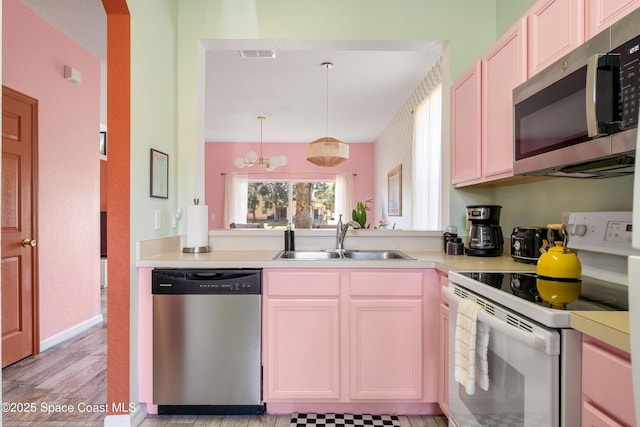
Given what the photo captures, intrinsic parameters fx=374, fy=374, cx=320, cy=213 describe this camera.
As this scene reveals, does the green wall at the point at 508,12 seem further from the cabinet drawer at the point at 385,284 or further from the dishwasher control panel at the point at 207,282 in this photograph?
the dishwasher control panel at the point at 207,282

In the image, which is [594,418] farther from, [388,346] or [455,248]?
[455,248]

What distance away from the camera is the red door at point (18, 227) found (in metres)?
2.56

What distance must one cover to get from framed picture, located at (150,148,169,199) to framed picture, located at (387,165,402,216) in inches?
153

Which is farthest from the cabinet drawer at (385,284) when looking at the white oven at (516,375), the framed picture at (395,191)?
the framed picture at (395,191)

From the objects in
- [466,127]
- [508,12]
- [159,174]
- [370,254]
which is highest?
[508,12]

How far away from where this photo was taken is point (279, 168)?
7.81m

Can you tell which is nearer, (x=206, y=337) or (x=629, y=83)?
(x=629, y=83)

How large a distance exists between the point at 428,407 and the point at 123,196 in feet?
6.36

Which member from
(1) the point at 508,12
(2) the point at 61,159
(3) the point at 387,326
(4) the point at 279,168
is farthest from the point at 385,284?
(4) the point at 279,168

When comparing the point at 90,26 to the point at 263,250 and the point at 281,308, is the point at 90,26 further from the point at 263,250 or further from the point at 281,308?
the point at 281,308

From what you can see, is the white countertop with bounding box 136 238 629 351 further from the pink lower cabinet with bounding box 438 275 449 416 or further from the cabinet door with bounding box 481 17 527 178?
the cabinet door with bounding box 481 17 527 178

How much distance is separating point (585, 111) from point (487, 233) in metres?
1.04

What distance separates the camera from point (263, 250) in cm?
251

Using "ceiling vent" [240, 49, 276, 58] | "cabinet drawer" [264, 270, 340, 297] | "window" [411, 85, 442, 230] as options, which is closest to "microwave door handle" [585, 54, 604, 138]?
"cabinet drawer" [264, 270, 340, 297]
